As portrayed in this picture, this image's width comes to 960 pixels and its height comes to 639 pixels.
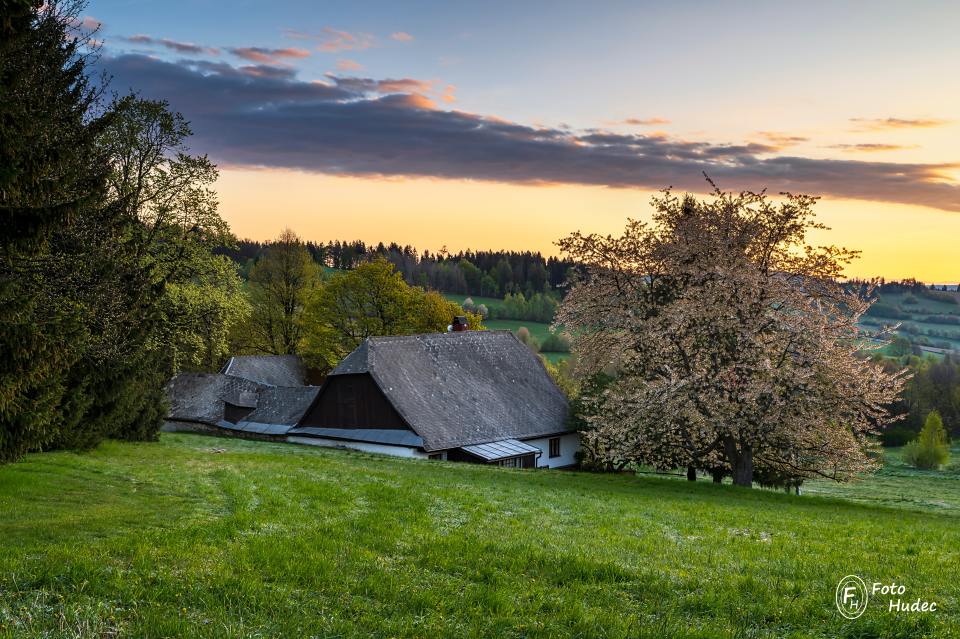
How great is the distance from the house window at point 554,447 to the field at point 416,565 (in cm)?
2845

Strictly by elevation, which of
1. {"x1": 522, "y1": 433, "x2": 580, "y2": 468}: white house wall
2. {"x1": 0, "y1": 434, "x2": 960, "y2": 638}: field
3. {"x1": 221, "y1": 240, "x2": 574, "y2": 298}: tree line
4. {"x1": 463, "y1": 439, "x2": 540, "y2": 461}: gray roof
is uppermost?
{"x1": 221, "y1": 240, "x2": 574, "y2": 298}: tree line

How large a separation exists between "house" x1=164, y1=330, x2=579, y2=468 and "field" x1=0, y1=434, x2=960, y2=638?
23034 millimetres

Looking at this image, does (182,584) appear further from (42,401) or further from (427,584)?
(42,401)

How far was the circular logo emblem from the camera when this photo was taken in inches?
366

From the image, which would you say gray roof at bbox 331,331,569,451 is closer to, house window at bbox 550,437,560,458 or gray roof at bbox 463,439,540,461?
gray roof at bbox 463,439,540,461

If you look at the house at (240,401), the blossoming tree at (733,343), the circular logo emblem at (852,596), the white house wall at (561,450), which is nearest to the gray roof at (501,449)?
the white house wall at (561,450)

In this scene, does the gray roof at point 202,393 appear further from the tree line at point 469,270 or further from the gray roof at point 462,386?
the tree line at point 469,270

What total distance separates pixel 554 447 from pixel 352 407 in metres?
13.7

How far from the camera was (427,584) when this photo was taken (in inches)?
381

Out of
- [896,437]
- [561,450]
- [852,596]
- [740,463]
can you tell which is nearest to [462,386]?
[561,450]

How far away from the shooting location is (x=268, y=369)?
223ft

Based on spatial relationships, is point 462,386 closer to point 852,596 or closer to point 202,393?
point 202,393

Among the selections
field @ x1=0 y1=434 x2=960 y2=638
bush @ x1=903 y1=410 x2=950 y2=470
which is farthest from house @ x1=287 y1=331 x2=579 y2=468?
bush @ x1=903 y1=410 x2=950 y2=470

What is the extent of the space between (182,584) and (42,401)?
10408 millimetres
